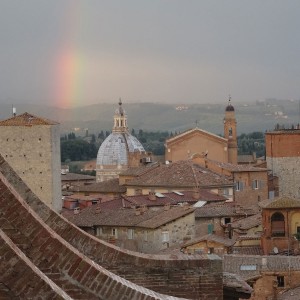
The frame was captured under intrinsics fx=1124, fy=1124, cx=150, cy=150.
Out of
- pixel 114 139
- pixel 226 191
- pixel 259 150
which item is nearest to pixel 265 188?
pixel 226 191

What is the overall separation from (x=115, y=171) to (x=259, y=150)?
44.1 metres

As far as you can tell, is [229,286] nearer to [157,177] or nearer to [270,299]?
[270,299]

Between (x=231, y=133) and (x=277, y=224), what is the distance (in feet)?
163

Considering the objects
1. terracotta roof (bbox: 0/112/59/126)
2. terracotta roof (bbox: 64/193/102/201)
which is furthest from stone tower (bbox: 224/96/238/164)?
terracotta roof (bbox: 0/112/59/126)

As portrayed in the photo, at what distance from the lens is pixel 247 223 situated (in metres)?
43.4

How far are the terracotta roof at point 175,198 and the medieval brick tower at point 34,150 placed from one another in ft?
12.9

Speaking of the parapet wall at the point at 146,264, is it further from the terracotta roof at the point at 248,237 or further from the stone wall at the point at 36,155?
the stone wall at the point at 36,155

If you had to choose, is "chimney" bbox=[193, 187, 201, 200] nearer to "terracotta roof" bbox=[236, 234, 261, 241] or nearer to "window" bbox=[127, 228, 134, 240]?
"window" bbox=[127, 228, 134, 240]

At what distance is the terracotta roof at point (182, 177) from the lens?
60469 millimetres

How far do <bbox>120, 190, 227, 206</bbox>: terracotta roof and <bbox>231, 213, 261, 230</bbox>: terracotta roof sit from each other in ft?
22.1

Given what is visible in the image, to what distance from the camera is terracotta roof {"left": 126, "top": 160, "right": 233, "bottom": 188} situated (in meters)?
60.5

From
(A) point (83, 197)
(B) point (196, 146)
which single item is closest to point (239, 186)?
(A) point (83, 197)

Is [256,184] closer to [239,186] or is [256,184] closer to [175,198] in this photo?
[239,186]

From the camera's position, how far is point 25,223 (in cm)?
788
